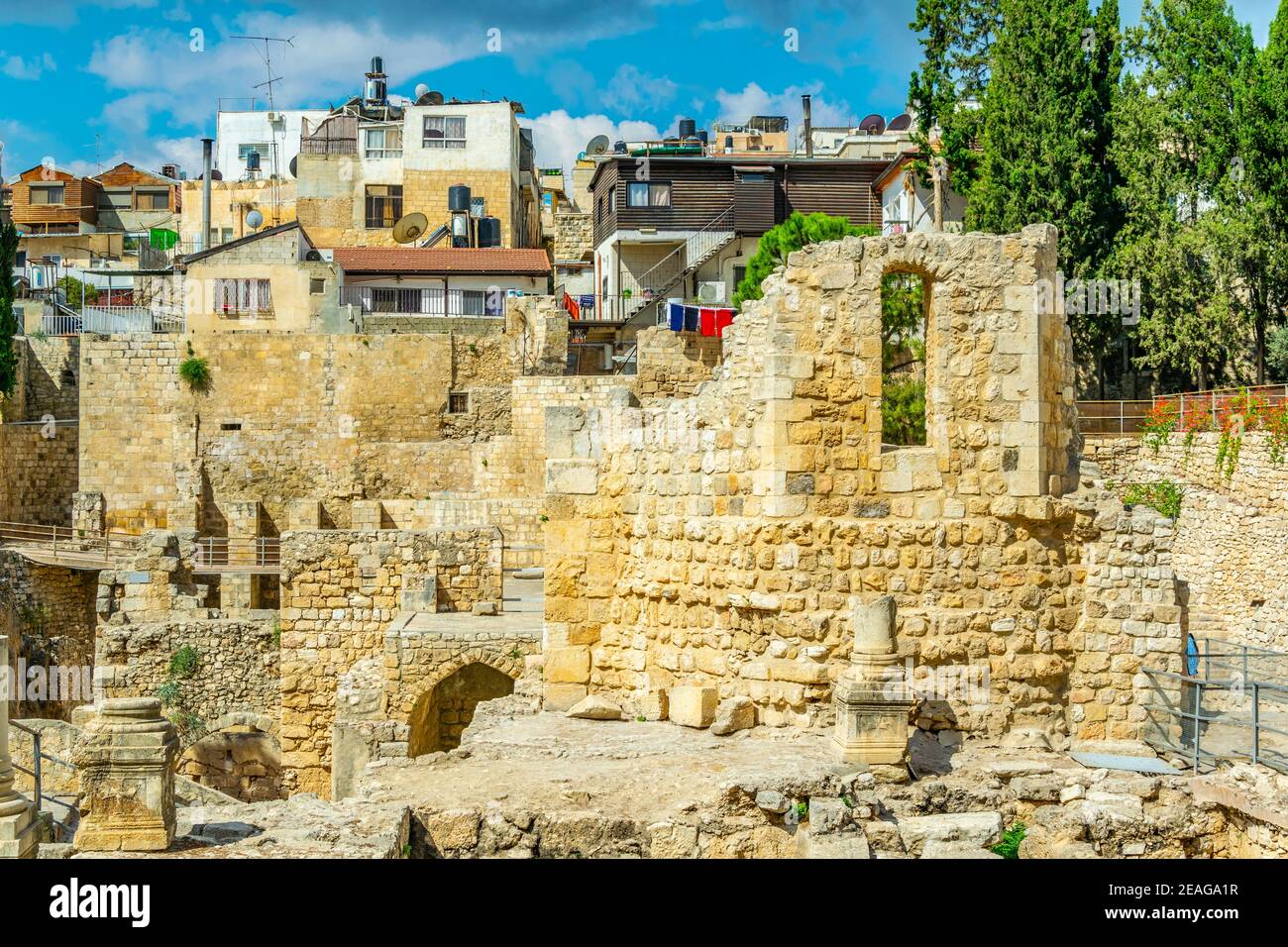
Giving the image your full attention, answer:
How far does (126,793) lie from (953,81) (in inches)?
1112

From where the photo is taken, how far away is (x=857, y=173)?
42875 mm

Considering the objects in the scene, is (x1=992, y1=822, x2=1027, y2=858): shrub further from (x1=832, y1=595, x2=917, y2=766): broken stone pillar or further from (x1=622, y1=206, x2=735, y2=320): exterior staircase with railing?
(x1=622, y1=206, x2=735, y2=320): exterior staircase with railing

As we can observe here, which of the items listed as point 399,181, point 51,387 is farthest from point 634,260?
point 51,387

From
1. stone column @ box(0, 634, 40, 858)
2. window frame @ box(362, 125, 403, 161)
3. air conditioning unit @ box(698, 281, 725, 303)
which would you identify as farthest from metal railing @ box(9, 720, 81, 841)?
window frame @ box(362, 125, 403, 161)

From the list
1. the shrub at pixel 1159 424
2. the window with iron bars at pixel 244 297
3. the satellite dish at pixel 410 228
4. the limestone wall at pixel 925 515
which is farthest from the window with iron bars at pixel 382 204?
the limestone wall at pixel 925 515

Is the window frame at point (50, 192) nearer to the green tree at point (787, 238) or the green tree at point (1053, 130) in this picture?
the green tree at point (787, 238)

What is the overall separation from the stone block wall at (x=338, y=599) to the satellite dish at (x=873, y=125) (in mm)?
35733

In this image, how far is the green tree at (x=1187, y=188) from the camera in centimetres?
2672

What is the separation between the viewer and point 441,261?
41.3 m

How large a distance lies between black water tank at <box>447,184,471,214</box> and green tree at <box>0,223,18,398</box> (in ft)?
A: 48.0

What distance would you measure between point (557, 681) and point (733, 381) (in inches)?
128

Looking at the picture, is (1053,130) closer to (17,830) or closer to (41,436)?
(17,830)

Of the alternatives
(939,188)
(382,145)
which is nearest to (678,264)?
(939,188)

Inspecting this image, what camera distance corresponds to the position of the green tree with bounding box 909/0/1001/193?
31516mm
